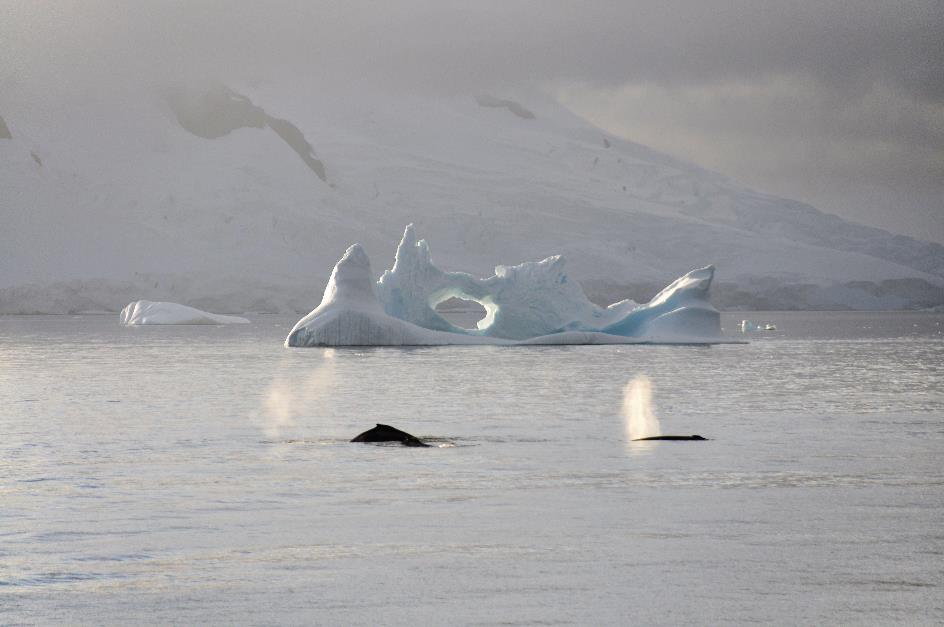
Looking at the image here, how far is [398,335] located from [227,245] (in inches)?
4711

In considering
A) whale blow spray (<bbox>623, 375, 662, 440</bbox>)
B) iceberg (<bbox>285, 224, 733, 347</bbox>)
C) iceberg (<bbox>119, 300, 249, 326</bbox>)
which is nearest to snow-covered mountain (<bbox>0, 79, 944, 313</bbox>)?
iceberg (<bbox>119, 300, 249, 326</bbox>)

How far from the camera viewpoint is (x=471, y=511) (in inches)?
548

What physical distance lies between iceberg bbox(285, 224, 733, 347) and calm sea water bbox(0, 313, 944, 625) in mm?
21198

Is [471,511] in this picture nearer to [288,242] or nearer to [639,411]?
[639,411]

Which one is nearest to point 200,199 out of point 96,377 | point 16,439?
point 96,377

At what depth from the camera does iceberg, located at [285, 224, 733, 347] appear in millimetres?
53281

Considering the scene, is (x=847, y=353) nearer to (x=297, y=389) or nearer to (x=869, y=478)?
(x=297, y=389)

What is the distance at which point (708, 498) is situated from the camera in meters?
14.9

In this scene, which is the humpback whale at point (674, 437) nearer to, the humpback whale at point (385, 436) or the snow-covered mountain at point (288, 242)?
the humpback whale at point (385, 436)

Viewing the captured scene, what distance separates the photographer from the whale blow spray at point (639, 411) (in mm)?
23625

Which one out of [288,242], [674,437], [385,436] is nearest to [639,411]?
[674,437]

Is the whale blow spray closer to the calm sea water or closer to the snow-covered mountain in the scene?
the calm sea water

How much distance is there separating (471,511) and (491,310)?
4586 cm

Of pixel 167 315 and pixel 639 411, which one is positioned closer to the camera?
pixel 639 411
